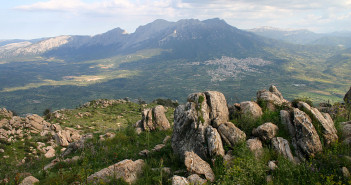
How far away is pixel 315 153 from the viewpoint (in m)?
9.77

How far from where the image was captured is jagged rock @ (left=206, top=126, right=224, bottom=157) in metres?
10.6

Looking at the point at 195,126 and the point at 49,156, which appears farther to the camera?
the point at 49,156

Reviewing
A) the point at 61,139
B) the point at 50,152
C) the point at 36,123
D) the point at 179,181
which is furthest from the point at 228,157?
the point at 36,123

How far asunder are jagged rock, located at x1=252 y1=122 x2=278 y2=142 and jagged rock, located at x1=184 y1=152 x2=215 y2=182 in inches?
145

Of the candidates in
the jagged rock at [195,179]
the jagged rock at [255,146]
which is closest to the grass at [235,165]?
the jagged rock at [255,146]

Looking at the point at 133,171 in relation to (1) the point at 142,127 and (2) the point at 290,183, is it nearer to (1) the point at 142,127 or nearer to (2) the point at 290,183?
(2) the point at 290,183

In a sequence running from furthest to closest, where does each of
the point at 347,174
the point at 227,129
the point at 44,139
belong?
the point at 44,139 → the point at 227,129 → the point at 347,174

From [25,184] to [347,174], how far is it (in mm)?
14615

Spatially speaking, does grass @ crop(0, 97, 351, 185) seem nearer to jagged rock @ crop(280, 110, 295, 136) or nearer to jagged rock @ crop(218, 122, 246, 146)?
jagged rock @ crop(280, 110, 295, 136)

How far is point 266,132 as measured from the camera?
37.1 feet

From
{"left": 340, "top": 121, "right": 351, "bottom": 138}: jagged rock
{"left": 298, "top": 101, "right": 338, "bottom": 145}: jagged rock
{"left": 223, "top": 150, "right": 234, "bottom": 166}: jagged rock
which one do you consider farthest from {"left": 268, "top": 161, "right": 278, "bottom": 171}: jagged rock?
{"left": 340, "top": 121, "right": 351, "bottom": 138}: jagged rock

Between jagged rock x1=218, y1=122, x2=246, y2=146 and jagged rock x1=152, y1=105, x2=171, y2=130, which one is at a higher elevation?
jagged rock x1=218, y1=122, x2=246, y2=146

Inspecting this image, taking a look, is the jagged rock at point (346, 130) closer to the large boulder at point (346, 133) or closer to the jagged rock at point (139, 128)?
the large boulder at point (346, 133)

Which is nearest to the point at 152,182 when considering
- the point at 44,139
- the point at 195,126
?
the point at 195,126
